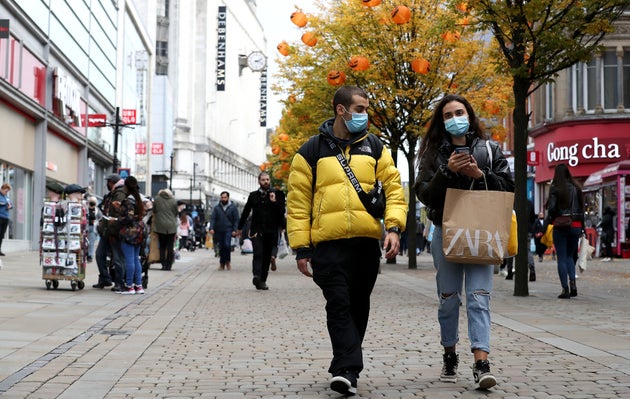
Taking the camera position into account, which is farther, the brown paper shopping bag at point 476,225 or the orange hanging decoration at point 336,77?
the orange hanging decoration at point 336,77

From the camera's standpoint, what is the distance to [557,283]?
18.6m

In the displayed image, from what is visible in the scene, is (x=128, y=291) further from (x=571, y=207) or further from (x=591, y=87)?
(x=591, y=87)

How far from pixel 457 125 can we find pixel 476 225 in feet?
2.15

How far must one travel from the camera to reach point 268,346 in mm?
8609

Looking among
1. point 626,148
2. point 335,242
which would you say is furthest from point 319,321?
point 626,148

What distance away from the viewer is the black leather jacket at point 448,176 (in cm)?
644

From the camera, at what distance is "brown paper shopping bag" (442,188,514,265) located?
20.6ft

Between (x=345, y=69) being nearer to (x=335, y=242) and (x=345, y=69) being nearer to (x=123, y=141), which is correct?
(x=335, y=242)

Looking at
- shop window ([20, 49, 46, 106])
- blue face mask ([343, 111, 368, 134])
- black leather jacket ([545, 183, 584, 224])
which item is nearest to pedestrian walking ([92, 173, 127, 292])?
black leather jacket ([545, 183, 584, 224])

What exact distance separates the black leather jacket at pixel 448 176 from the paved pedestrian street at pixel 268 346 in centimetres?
→ 118

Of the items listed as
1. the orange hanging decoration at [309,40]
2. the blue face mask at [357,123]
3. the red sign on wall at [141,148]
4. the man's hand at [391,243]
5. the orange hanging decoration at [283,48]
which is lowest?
the man's hand at [391,243]

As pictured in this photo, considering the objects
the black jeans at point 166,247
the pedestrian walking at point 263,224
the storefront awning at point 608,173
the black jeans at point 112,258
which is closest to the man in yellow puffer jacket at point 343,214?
the black jeans at point 112,258

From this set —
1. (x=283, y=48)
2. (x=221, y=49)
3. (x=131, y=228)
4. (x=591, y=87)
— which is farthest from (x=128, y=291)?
(x=221, y=49)

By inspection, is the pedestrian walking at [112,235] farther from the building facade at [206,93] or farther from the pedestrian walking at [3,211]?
the building facade at [206,93]
